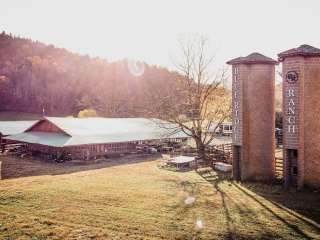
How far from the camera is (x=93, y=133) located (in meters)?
38.3

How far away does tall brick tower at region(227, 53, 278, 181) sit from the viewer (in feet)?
80.4

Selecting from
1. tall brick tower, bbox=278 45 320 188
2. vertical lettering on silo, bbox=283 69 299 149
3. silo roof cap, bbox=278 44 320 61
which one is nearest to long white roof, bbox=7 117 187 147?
vertical lettering on silo, bbox=283 69 299 149

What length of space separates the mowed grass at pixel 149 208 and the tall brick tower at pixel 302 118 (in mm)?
1642

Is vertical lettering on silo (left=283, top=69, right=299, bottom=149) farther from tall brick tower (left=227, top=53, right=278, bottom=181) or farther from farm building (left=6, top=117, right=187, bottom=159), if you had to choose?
farm building (left=6, top=117, right=187, bottom=159)

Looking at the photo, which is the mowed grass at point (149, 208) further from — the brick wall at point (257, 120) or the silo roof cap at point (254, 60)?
the silo roof cap at point (254, 60)

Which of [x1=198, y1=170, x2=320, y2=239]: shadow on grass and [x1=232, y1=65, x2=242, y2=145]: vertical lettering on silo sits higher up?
[x1=232, y1=65, x2=242, y2=145]: vertical lettering on silo

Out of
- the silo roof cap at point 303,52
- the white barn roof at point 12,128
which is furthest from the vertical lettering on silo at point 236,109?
the white barn roof at point 12,128

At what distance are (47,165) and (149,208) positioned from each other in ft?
61.4

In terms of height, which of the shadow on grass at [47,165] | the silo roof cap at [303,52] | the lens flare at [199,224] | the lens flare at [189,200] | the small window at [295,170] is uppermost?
the silo roof cap at [303,52]

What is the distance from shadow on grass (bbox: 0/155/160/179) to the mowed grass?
5.40ft

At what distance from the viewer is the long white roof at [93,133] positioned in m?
36.2

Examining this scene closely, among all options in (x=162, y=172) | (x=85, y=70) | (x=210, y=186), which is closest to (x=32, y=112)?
(x=85, y=70)

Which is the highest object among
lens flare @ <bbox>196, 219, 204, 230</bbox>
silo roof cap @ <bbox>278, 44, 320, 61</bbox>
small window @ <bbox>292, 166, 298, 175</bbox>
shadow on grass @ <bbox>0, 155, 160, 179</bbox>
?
silo roof cap @ <bbox>278, 44, 320, 61</bbox>

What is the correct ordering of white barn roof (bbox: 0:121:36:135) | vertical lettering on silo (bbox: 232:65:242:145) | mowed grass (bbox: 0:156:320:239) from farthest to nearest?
white barn roof (bbox: 0:121:36:135) < vertical lettering on silo (bbox: 232:65:242:145) < mowed grass (bbox: 0:156:320:239)
